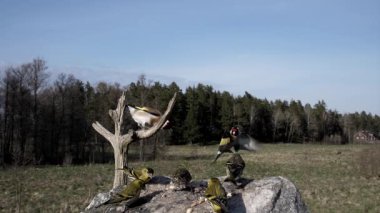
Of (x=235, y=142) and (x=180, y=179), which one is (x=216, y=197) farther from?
(x=235, y=142)

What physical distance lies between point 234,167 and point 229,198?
1.41 ft

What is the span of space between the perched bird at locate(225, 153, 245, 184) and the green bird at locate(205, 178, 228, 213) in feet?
2.49

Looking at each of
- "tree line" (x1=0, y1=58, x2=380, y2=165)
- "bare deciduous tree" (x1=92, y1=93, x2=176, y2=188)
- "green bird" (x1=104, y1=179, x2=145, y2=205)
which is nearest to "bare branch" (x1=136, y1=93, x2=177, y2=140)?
"bare deciduous tree" (x1=92, y1=93, x2=176, y2=188)

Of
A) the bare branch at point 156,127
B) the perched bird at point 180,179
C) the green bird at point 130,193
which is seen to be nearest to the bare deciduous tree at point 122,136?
the bare branch at point 156,127

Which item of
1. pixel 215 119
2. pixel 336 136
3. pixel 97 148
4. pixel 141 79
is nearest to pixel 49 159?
pixel 97 148

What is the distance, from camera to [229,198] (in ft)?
18.4

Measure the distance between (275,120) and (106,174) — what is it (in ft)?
220

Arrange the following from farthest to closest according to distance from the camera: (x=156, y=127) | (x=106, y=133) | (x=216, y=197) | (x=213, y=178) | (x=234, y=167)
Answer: (x=106, y=133) < (x=156, y=127) < (x=234, y=167) < (x=213, y=178) < (x=216, y=197)

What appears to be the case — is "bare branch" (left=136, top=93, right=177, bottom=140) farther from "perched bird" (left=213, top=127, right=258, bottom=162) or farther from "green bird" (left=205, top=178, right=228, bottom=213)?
"green bird" (left=205, top=178, right=228, bottom=213)

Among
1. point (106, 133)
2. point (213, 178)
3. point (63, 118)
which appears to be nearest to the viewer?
point (213, 178)

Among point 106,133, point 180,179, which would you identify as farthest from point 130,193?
point 106,133

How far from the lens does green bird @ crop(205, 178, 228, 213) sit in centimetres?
492

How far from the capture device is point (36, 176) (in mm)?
31984

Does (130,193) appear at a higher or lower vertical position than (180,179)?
lower
